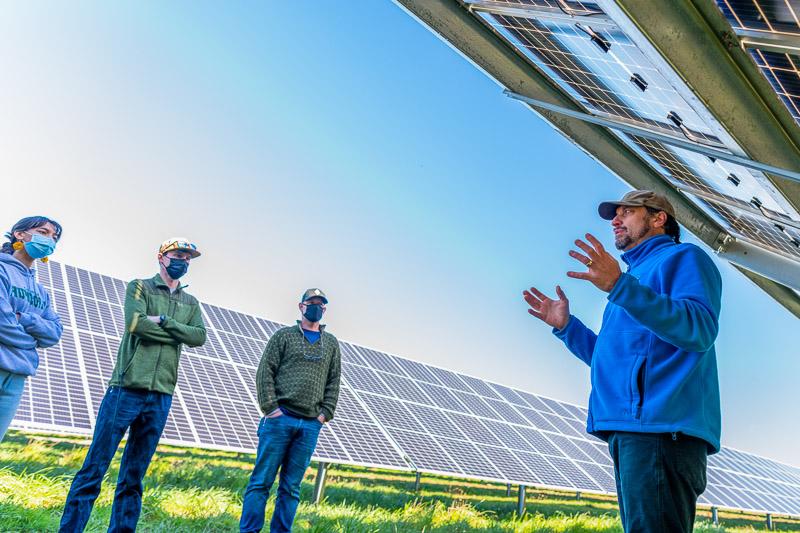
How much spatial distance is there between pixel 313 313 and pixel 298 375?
2.05ft

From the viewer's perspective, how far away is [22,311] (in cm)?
397

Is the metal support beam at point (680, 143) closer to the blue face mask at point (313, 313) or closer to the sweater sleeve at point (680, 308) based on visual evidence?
the sweater sleeve at point (680, 308)

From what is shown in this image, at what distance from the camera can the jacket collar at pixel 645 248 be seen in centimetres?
273

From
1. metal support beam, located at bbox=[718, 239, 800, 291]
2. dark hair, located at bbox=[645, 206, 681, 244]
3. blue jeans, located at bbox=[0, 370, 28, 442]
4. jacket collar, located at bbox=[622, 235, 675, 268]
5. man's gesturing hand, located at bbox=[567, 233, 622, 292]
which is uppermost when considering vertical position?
metal support beam, located at bbox=[718, 239, 800, 291]

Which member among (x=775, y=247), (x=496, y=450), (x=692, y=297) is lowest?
(x=496, y=450)

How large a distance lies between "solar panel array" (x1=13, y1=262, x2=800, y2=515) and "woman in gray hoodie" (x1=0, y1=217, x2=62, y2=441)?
1.77 metres

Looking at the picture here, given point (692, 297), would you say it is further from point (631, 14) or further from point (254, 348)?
point (254, 348)

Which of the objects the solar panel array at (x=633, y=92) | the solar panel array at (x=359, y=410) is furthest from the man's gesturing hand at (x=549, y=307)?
the solar panel array at (x=359, y=410)

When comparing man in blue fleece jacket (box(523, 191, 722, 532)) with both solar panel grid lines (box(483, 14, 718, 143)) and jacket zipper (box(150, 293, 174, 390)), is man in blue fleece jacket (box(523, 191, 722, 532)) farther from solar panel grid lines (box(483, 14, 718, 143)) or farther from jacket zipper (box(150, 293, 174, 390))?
jacket zipper (box(150, 293, 174, 390))

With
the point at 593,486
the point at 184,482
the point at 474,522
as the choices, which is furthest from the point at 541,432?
the point at 184,482

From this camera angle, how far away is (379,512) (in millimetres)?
7062

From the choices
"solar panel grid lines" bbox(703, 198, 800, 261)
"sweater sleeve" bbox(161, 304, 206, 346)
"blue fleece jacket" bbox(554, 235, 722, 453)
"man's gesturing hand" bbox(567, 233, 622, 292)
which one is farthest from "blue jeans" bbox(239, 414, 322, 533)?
"solar panel grid lines" bbox(703, 198, 800, 261)

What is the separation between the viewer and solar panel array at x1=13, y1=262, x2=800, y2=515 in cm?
680

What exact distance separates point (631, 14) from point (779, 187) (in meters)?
2.59
